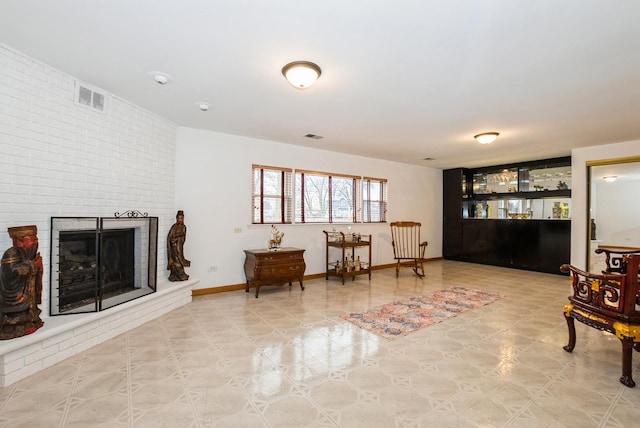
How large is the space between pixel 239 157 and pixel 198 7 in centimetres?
330

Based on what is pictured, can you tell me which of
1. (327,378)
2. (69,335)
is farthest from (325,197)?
(69,335)

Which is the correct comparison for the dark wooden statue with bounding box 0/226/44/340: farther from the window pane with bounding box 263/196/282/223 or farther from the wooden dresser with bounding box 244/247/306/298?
the window pane with bounding box 263/196/282/223

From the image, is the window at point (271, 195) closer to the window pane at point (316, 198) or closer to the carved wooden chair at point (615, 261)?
the window pane at point (316, 198)

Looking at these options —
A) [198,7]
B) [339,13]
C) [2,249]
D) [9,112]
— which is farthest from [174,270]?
[339,13]

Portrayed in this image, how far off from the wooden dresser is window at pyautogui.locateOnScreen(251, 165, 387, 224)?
83cm

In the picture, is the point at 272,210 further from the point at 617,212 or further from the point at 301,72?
the point at 617,212

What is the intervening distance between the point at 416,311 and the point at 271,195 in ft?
10.6

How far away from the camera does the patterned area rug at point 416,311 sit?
3.50m

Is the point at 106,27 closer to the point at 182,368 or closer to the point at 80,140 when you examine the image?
the point at 80,140

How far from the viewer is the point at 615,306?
2.51m

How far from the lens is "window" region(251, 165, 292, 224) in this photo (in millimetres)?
5461

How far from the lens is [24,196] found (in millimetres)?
2686

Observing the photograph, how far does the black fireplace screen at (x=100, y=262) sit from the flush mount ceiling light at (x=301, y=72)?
2.54m

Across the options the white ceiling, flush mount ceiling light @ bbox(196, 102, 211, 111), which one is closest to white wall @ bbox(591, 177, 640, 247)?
the white ceiling
